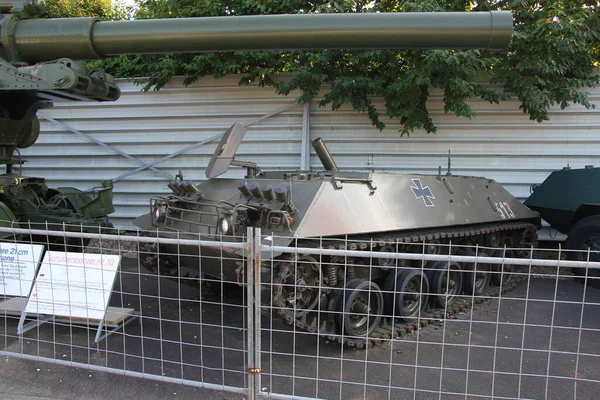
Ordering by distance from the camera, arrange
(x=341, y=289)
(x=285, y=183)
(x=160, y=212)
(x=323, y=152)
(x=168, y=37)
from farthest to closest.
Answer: (x=323, y=152) < (x=160, y=212) < (x=285, y=183) < (x=341, y=289) < (x=168, y=37)

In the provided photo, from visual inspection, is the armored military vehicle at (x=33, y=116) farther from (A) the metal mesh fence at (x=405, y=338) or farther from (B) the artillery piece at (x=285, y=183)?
(A) the metal mesh fence at (x=405, y=338)

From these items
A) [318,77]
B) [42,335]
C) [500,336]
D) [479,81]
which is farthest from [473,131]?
[42,335]

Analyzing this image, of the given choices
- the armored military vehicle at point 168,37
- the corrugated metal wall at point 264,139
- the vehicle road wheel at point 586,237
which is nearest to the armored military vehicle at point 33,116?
the armored military vehicle at point 168,37

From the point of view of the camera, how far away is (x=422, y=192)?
548 centimetres

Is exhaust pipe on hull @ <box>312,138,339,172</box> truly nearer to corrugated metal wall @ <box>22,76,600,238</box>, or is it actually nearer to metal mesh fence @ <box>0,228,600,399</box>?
metal mesh fence @ <box>0,228,600,399</box>

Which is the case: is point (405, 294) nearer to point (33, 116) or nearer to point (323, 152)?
point (323, 152)

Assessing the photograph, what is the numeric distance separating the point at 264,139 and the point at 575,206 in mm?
5858

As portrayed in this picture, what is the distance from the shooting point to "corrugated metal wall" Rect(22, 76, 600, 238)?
893 cm

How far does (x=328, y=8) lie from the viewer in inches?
302

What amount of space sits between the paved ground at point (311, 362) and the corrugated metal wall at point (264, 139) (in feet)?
13.6

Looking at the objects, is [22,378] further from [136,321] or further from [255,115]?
[255,115]

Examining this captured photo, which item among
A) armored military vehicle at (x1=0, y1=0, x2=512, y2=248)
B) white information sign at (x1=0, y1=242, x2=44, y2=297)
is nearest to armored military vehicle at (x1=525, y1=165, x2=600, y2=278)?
armored military vehicle at (x1=0, y1=0, x2=512, y2=248)

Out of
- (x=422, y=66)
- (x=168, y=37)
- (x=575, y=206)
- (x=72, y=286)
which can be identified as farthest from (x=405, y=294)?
(x=422, y=66)

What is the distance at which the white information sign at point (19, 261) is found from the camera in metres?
4.24
